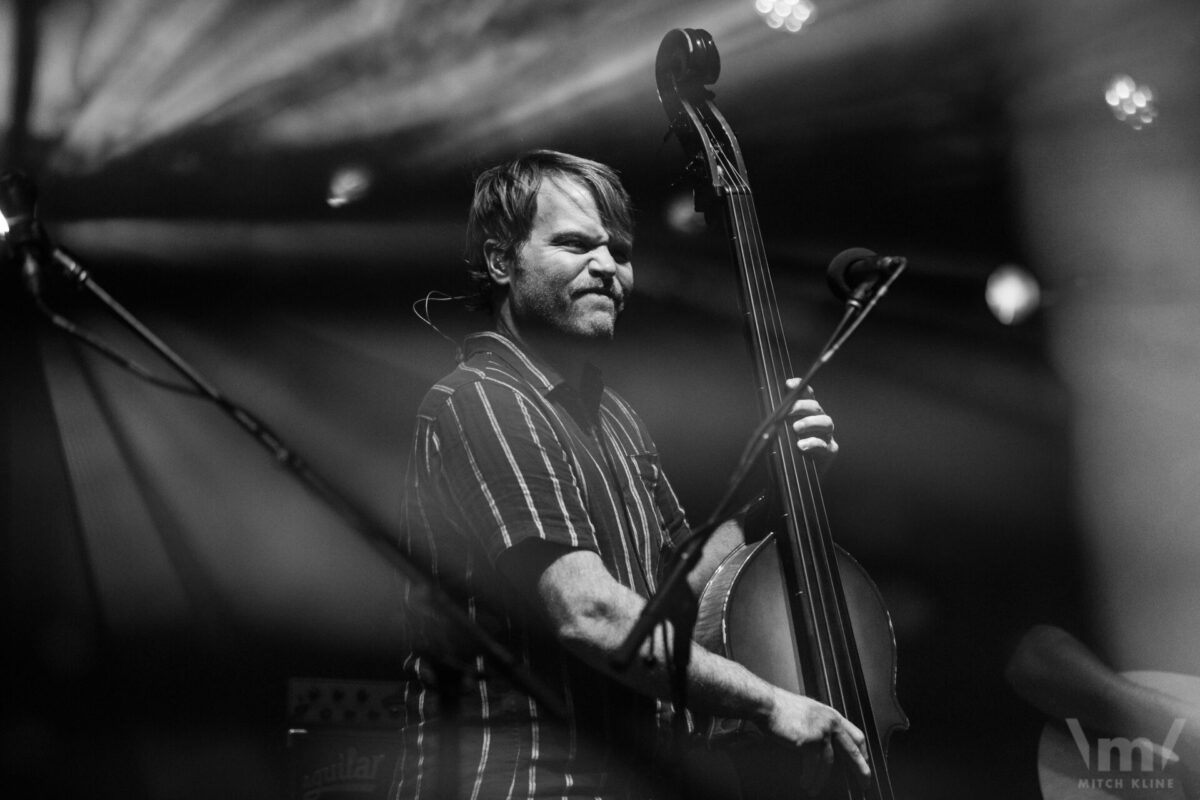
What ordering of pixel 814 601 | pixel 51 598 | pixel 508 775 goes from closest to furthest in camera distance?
1. pixel 508 775
2. pixel 814 601
3. pixel 51 598

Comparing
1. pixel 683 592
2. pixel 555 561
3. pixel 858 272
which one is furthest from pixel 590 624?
pixel 858 272

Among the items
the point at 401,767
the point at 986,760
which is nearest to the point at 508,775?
the point at 401,767

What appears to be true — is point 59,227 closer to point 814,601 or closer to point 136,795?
point 136,795

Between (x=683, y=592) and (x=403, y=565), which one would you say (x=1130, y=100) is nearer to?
(x=683, y=592)

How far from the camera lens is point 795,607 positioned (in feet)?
6.46

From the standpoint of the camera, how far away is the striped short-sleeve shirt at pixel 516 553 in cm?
174

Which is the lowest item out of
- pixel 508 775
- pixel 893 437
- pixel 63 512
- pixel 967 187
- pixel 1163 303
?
pixel 508 775

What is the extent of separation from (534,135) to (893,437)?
1.79 m

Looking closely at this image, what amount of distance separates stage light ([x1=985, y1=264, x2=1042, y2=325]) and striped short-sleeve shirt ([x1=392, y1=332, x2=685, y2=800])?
2588 mm

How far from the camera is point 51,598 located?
2967 mm

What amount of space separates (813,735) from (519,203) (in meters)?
1.32

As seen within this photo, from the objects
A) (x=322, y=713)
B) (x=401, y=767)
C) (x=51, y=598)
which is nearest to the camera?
(x=401, y=767)

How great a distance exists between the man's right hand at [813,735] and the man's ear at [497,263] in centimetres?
113

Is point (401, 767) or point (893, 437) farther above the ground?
point (893, 437)
